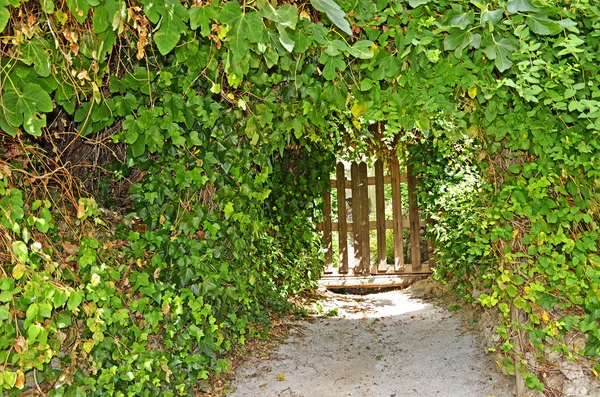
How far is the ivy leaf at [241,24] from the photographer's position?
5.97 feet

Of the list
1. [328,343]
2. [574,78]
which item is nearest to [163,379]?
[328,343]

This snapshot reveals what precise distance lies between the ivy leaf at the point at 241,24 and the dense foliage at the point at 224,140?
9 cm

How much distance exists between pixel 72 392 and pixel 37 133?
4.41 ft

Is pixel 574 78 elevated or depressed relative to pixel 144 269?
A: elevated

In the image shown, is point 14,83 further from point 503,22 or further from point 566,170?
point 566,170

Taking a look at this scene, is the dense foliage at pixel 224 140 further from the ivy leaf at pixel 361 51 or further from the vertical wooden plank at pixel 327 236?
the vertical wooden plank at pixel 327 236

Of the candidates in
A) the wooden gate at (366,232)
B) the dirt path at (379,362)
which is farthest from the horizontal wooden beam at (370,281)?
the dirt path at (379,362)

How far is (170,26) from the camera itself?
195 centimetres

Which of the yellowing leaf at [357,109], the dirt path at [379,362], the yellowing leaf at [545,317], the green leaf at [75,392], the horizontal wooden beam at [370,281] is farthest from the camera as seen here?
the horizontal wooden beam at [370,281]

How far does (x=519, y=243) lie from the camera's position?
3.35 meters

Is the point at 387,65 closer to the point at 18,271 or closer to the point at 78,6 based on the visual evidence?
the point at 78,6

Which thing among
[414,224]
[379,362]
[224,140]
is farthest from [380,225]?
[224,140]

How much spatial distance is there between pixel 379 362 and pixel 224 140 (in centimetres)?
239

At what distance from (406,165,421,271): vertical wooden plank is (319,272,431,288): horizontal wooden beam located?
19 centimetres
